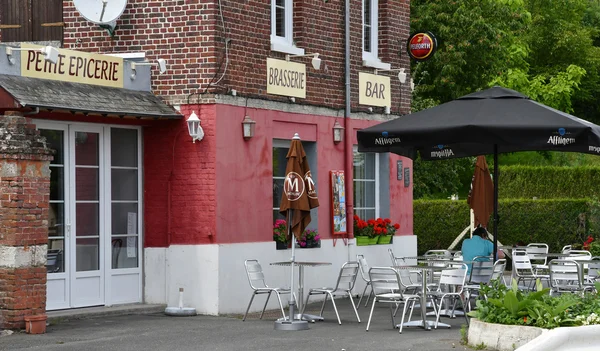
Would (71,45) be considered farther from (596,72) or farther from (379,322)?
(596,72)

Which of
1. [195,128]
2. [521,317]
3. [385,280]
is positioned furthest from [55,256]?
[521,317]

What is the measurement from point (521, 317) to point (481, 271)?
3009mm

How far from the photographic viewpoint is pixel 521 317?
12125 mm

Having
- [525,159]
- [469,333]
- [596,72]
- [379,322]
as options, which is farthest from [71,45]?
[596,72]

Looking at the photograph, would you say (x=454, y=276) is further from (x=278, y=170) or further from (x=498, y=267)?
(x=278, y=170)

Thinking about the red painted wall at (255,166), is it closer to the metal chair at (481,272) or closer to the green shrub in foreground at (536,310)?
the metal chair at (481,272)

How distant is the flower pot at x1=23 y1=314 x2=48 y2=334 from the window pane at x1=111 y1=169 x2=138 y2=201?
→ 118 inches

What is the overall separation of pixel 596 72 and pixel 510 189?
14955mm

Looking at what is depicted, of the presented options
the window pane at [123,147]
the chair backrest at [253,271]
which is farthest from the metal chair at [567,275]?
the window pane at [123,147]

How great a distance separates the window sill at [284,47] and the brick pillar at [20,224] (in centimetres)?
485

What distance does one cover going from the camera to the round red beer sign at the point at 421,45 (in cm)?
2039

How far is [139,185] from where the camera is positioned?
55.2 feet

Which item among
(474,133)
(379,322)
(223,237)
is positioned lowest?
(379,322)

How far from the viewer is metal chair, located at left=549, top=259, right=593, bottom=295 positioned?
15414 mm
